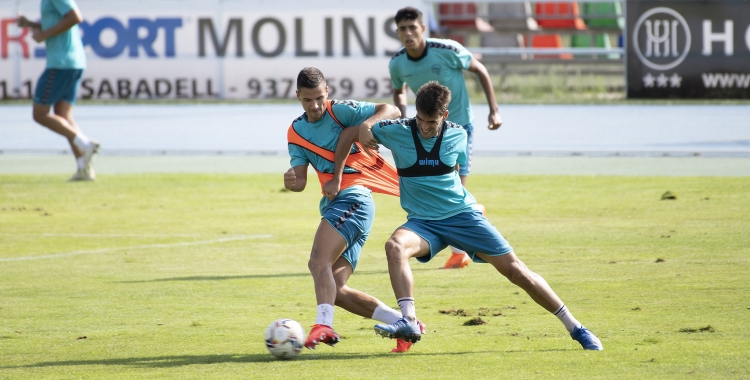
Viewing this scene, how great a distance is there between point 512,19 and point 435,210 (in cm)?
2116

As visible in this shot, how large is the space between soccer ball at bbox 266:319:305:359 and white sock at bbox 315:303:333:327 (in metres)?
0.12

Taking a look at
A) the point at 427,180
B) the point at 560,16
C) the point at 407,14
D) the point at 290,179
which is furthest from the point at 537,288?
the point at 560,16

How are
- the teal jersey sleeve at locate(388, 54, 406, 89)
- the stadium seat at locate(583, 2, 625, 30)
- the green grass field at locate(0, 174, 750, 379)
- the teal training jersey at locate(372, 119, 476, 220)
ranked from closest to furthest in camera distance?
the green grass field at locate(0, 174, 750, 379)
the teal training jersey at locate(372, 119, 476, 220)
the teal jersey sleeve at locate(388, 54, 406, 89)
the stadium seat at locate(583, 2, 625, 30)

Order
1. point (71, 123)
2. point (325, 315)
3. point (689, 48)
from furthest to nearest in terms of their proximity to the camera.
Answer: point (689, 48)
point (71, 123)
point (325, 315)

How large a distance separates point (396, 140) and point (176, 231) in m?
5.02

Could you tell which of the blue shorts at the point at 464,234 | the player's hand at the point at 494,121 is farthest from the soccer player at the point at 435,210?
the player's hand at the point at 494,121

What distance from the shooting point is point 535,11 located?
2638 centimetres

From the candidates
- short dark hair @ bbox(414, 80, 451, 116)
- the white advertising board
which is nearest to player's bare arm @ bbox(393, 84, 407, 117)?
short dark hair @ bbox(414, 80, 451, 116)

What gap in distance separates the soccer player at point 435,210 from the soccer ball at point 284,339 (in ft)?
1.83

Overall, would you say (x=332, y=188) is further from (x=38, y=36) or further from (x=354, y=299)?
(x=38, y=36)

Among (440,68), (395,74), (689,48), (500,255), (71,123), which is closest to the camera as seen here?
(500,255)

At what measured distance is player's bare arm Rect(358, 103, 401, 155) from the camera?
6410 mm

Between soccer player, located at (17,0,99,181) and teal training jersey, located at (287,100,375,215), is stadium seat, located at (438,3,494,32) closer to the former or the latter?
soccer player, located at (17,0,99,181)

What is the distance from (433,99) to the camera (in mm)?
6113
